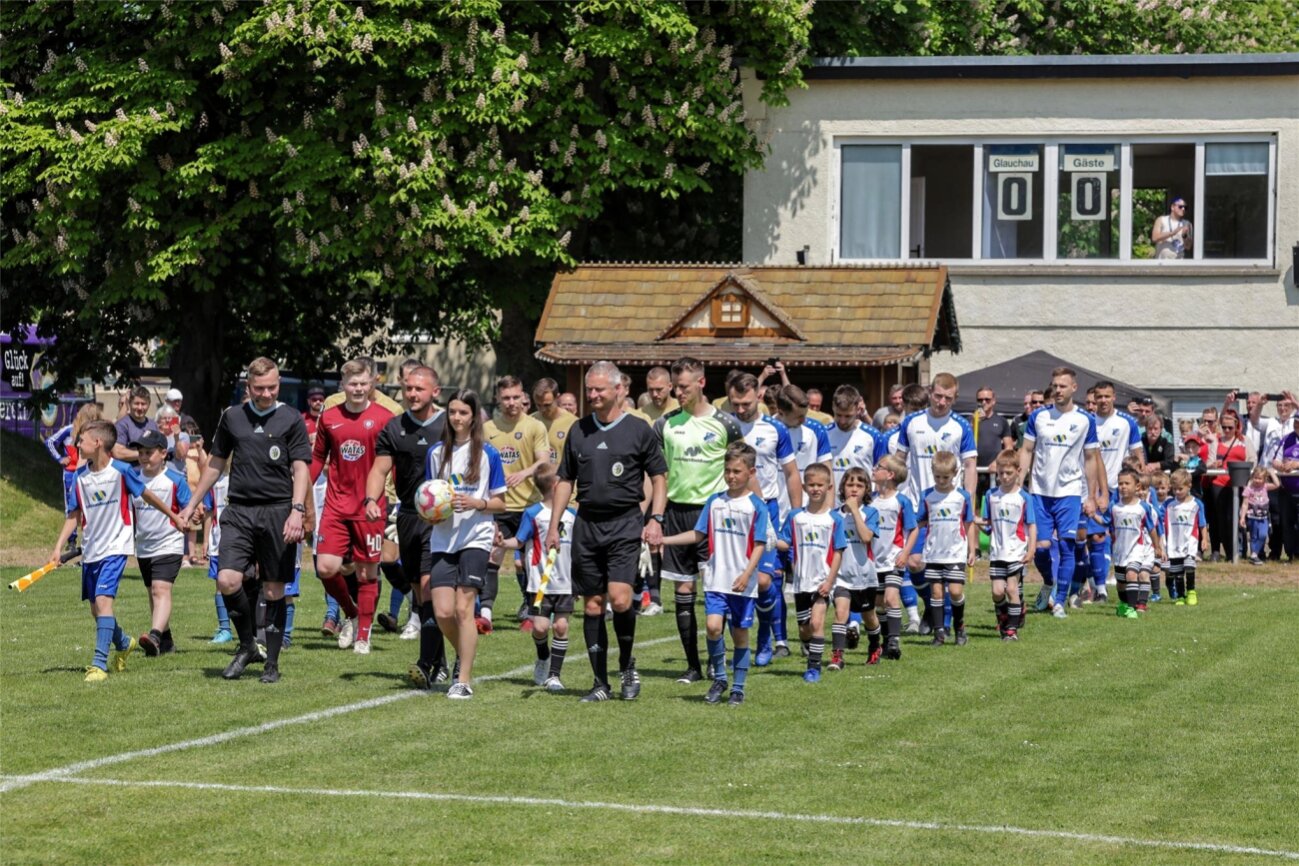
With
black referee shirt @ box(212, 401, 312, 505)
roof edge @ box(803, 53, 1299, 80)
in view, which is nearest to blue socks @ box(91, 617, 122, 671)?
black referee shirt @ box(212, 401, 312, 505)

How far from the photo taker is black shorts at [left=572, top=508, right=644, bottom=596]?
12.3 meters

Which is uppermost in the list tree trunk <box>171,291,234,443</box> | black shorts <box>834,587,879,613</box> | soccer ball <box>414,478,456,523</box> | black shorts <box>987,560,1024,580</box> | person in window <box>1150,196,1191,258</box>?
person in window <box>1150,196,1191,258</box>

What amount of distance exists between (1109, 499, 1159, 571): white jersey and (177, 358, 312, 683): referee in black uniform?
9.71 metres

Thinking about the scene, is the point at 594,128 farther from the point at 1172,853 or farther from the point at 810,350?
the point at 1172,853

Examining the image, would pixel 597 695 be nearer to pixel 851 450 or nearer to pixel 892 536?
pixel 892 536

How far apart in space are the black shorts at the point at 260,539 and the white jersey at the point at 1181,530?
36.7ft

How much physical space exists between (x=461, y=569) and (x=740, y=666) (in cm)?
183

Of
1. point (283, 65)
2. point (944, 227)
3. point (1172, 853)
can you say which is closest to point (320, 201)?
point (283, 65)

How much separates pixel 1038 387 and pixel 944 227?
6225mm

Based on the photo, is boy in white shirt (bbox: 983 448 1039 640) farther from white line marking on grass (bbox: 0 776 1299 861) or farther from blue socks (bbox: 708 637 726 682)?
white line marking on grass (bbox: 0 776 1299 861)

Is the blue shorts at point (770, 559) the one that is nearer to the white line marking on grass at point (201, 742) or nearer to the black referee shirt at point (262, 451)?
the white line marking on grass at point (201, 742)

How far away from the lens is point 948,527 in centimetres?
1602

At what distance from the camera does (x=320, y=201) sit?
30.2m

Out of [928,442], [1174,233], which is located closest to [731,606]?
[928,442]
